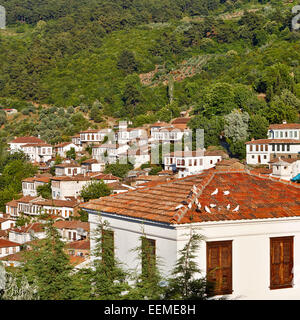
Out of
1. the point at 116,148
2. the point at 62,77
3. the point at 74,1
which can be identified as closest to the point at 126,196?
the point at 116,148

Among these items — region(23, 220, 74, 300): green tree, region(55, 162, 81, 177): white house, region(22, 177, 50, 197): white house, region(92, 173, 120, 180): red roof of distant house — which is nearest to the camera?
region(23, 220, 74, 300): green tree

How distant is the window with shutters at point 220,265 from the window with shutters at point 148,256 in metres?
0.69

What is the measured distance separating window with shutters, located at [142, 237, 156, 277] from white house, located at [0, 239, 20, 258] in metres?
29.0

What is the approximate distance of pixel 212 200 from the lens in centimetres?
784

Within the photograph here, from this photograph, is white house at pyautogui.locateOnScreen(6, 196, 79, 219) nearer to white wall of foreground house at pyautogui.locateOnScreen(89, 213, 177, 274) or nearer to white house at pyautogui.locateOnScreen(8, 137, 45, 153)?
white house at pyautogui.locateOnScreen(8, 137, 45, 153)

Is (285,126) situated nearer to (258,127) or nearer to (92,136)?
(258,127)

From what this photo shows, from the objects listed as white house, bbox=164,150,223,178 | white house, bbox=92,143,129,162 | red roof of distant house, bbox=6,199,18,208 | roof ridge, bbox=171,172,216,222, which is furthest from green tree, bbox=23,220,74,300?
white house, bbox=92,143,129,162

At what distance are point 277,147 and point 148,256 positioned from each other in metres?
38.6

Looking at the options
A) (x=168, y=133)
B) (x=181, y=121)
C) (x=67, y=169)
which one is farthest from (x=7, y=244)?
(x=181, y=121)

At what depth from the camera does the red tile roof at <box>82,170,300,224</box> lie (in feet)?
24.2

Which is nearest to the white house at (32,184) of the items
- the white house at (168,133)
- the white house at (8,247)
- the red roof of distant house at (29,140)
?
the white house at (168,133)

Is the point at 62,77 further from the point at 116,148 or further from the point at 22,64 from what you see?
the point at 116,148

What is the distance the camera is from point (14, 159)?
197 ft
